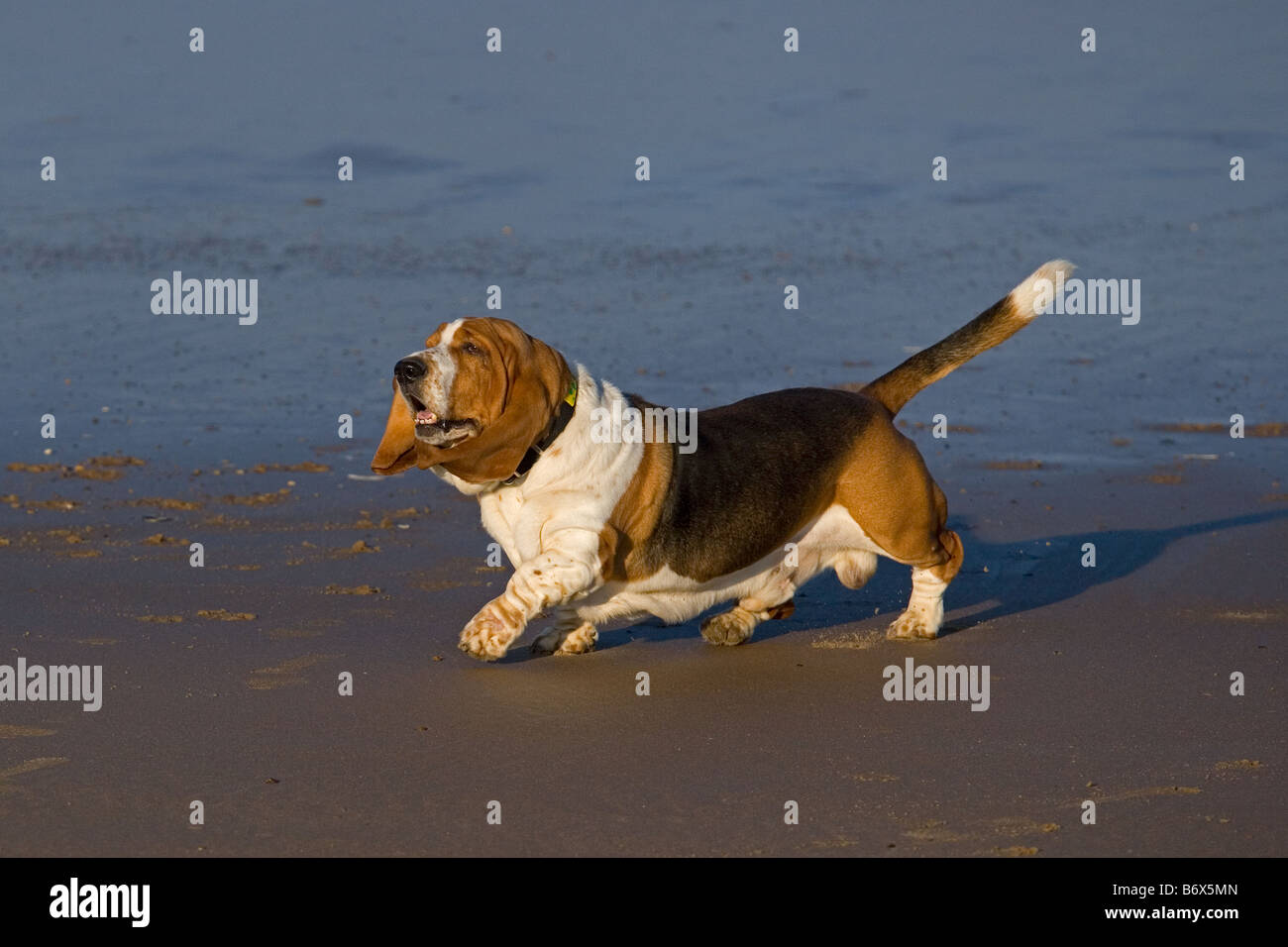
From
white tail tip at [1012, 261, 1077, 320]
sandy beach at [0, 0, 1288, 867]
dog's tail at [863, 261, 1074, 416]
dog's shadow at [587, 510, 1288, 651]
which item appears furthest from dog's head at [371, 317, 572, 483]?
white tail tip at [1012, 261, 1077, 320]

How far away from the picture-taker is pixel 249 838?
4262mm

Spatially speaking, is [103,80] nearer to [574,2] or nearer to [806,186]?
[574,2]

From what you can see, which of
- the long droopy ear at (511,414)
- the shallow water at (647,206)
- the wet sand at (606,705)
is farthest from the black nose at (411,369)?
the shallow water at (647,206)

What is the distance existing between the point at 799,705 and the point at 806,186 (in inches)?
457

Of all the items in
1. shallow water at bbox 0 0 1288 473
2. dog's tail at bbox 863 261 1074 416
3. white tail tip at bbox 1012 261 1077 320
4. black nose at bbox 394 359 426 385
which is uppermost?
shallow water at bbox 0 0 1288 473

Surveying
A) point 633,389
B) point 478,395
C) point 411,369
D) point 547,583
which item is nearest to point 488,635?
point 547,583

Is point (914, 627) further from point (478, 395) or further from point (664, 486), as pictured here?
point (478, 395)

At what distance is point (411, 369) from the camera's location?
537 cm

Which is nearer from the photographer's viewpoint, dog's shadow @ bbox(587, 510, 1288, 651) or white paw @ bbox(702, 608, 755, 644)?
white paw @ bbox(702, 608, 755, 644)

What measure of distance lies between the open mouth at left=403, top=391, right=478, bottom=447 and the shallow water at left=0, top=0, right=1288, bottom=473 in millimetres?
3714

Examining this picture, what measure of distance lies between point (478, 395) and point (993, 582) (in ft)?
9.33

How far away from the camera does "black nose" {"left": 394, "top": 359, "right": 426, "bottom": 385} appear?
537 cm

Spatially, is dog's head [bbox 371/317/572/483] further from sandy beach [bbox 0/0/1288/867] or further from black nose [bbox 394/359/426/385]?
sandy beach [bbox 0/0/1288/867]

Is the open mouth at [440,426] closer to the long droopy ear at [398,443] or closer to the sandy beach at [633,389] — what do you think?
the long droopy ear at [398,443]
